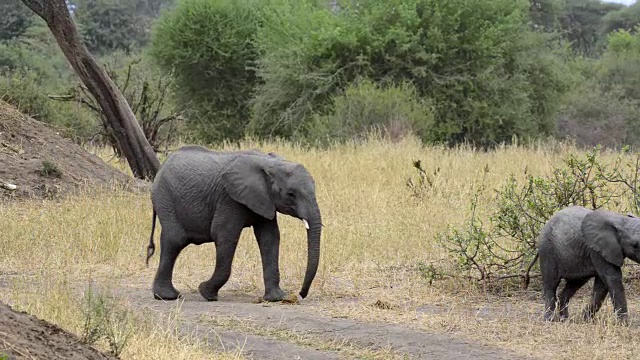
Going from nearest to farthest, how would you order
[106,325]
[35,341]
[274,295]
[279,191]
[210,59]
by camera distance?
[35,341]
[106,325]
[279,191]
[274,295]
[210,59]

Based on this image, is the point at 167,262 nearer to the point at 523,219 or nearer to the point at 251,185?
the point at 251,185

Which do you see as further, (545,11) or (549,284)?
(545,11)

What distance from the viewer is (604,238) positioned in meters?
8.11

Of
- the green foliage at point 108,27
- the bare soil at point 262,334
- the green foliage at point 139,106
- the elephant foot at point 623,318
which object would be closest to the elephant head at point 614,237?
the elephant foot at point 623,318

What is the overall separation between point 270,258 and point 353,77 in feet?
71.8

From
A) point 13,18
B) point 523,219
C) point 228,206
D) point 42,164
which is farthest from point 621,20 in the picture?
point 228,206

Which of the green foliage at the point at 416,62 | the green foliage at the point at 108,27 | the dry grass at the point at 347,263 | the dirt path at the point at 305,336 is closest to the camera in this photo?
the dirt path at the point at 305,336

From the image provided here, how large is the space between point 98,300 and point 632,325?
411 centimetres

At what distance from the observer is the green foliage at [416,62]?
3030 cm

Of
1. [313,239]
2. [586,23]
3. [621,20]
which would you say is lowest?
[313,239]

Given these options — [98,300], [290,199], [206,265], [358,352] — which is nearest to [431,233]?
[206,265]

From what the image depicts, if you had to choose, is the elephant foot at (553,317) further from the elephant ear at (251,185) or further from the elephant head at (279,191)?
the elephant ear at (251,185)

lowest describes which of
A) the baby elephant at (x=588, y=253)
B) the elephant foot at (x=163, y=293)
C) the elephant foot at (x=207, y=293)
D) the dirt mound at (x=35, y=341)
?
the elephant foot at (x=163, y=293)

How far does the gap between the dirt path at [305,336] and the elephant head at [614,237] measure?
4.29ft
